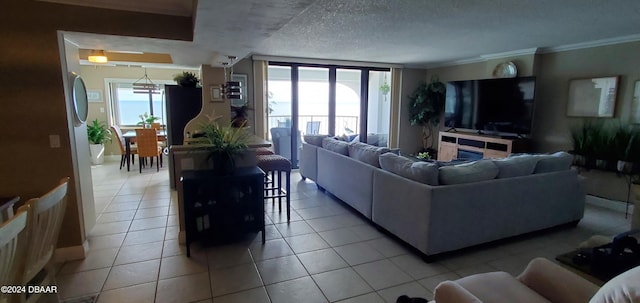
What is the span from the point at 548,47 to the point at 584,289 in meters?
4.71

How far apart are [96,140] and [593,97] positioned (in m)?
9.40

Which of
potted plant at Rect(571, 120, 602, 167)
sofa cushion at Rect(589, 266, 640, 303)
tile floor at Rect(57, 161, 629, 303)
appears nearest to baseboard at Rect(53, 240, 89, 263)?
tile floor at Rect(57, 161, 629, 303)

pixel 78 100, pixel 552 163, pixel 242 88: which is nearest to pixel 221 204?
pixel 78 100

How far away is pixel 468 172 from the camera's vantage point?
288 cm

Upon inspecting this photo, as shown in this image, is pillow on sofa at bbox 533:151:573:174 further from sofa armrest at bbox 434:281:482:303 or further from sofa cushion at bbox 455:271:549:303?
sofa armrest at bbox 434:281:482:303

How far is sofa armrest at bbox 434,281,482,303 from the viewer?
1.31m

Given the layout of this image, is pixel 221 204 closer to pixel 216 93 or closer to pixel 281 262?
pixel 281 262

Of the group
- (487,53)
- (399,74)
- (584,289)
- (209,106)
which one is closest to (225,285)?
(584,289)

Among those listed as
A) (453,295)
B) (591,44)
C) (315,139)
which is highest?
(591,44)

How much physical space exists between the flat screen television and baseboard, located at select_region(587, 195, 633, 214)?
1283 millimetres

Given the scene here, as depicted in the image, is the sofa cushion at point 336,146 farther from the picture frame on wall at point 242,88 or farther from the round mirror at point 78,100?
the round mirror at point 78,100

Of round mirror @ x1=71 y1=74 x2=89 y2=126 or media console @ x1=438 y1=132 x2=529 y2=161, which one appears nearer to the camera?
round mirror @ x1=71 y1=74 x2=89 y2=126

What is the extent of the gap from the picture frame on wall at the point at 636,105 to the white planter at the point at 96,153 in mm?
9681

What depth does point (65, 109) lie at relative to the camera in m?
2.73
